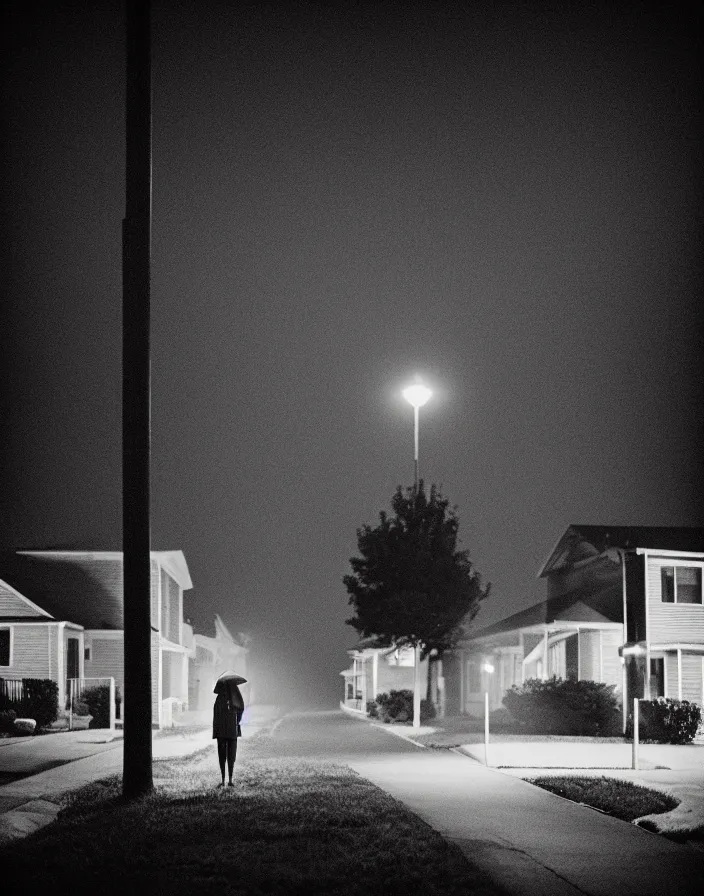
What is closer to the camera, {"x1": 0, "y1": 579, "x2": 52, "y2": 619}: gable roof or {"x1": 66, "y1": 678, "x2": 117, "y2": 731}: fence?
{"x1": 66, "y1": 678, "x2": 117, "y2": 731}: fence

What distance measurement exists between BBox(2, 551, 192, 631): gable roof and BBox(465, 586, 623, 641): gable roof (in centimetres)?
1281

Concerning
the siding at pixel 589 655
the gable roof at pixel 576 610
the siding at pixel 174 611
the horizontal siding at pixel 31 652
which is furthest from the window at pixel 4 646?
the siding at pixel 589 655

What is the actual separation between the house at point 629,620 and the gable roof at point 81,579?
13.3 meters

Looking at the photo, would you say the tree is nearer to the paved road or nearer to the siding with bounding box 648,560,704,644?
the siding with bounding box 648,560,704,644

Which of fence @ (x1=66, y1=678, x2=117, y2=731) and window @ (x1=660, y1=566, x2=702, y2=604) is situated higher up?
window @ (x1=660, y1=566, x2=702, y2=604)

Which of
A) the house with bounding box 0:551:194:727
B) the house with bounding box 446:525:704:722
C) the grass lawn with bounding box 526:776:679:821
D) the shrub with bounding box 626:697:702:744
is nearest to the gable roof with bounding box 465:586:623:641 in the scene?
the house with bounding box 446:525:704:722

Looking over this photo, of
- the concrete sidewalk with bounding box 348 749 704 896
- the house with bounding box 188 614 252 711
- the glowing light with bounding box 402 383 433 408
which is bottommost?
the house with bounding box 188 614 252 711

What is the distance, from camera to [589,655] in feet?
Answer: 113

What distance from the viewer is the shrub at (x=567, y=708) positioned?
31.2 m

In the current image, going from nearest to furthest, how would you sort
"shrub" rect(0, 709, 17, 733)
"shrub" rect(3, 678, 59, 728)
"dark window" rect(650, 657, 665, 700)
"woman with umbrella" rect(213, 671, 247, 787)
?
"woman with umbrella" rect(213, 671, 247, 787)
"shrub" rect(0, 709, 17, 733)
"shrub" rect(3, 678, 59, 728)
"dark window" rect(650, 657, 665, 700)

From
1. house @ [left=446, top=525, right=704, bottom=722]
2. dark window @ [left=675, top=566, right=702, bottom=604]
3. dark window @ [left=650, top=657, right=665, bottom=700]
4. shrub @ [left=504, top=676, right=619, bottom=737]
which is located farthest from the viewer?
dark window @ [left=675, top=566, right=702, bottom=604]

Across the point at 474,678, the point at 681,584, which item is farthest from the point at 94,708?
the point at 474,678

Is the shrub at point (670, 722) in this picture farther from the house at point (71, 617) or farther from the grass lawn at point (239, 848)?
the grass lawn at point (239, 848)

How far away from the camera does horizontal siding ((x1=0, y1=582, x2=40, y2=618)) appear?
35.2 metres
